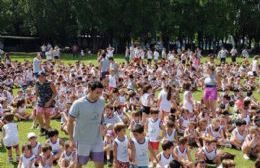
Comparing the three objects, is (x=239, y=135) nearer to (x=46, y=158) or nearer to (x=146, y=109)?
(x=146, y=109)

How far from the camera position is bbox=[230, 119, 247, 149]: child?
1292 centimetres

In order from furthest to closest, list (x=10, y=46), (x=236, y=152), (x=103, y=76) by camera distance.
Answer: (x=10, y=46), (x=103, y=76), (x=236, y=152)

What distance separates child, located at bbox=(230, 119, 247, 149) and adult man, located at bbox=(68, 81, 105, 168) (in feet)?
18.7

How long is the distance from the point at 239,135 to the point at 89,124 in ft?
20.0

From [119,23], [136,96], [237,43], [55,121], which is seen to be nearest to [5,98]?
[55,121]

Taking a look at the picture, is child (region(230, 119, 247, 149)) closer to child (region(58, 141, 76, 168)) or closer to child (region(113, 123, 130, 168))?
child (region(113, 123, 130, 168))

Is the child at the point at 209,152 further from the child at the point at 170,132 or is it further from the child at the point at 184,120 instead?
the child at the point at 184,120

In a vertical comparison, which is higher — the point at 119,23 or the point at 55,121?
the point at 119,23

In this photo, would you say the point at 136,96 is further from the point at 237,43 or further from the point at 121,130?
the point at 237,43

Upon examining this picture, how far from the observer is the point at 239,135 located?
42.5 ft

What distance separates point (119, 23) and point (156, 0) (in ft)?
17.2

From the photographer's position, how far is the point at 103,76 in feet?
71.5

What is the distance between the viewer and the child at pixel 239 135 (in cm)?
1292

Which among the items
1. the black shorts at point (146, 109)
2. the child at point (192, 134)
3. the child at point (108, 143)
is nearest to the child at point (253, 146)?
the child at point (192, 134)
